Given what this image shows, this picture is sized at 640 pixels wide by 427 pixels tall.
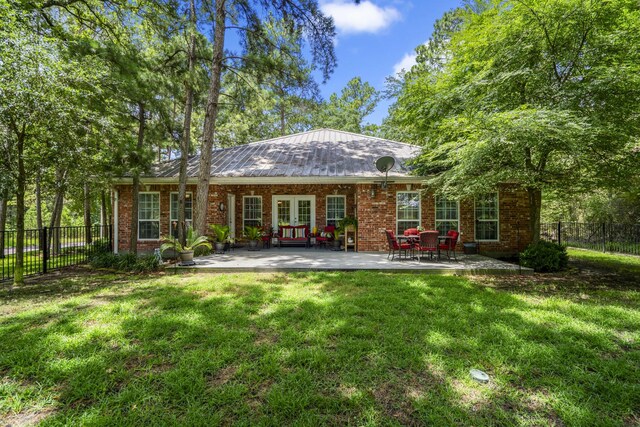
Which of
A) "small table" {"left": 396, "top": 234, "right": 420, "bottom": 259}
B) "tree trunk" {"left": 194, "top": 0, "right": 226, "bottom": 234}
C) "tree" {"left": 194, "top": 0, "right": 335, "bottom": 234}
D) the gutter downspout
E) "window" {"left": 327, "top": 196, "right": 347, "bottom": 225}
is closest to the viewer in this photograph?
"small table" {"left": 396, "top": 234, "right": 420, "bottom": 259}

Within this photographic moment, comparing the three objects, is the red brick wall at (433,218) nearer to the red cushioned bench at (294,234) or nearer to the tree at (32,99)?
the red cushioned bench at (294,234)

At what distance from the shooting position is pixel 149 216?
11367 mm

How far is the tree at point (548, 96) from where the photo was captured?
18.1ft

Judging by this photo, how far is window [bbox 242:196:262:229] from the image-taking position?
1230cm

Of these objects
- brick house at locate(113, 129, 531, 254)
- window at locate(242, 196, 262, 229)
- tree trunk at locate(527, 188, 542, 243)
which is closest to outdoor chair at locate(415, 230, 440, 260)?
brick house at locate(113, 129, 531, 254)

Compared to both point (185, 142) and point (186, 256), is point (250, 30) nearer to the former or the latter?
point (185, 142)

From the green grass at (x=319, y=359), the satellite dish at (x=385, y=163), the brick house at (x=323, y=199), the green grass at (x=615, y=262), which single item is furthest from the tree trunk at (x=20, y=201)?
the green grass at (x=615, y=262)

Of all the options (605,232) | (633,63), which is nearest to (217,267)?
(633,63)

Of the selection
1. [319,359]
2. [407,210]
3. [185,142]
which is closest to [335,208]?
[407,210]

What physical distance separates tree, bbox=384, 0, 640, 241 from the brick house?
249 centimetres

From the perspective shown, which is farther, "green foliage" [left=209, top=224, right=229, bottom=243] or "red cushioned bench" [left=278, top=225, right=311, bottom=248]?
"red cushioned bench" [left=278, top=225, right=311, bottom=248]

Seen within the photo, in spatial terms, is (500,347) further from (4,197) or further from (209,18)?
(209,18)

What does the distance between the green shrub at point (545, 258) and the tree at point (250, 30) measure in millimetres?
7794

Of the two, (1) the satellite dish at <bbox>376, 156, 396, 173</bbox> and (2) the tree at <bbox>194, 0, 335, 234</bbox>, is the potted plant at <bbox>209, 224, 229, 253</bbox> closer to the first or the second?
(2) the tree at <bbox>194, 0, 335, 234</bbox>
